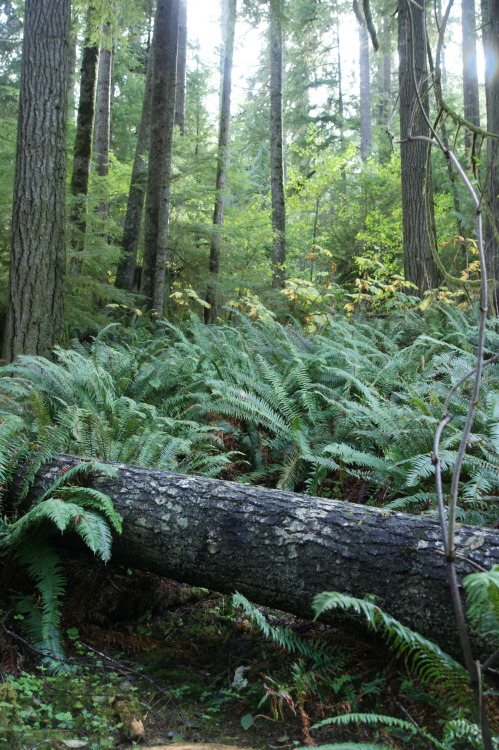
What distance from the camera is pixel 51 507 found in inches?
95.5

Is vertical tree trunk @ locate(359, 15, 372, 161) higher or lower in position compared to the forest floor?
higher

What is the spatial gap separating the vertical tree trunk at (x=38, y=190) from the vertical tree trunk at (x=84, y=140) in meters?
2.27

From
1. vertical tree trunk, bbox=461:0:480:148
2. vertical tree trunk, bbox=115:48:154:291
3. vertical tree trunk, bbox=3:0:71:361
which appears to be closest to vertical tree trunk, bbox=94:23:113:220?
vertical tree trunk, bbox=115:48:154:291

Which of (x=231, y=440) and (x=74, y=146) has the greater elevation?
(x=74, y=146)

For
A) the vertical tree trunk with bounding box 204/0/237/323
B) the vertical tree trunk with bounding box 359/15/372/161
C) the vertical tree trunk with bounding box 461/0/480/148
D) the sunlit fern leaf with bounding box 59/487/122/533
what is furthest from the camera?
the vertical tree trunk with bounding box 359/15/372/161

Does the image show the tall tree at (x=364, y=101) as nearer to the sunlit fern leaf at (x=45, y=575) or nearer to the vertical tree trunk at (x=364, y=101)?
the vertical tree trunk at (x=364, y=101)

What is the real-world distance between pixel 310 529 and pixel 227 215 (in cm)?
1314

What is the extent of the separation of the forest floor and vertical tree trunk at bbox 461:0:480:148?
16.3 m

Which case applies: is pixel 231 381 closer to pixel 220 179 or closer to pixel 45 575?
pixel 45 575

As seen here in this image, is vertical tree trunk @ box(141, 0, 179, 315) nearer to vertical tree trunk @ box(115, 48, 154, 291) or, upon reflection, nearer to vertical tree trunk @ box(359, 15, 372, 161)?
vertical tree trunk @ box(115, 48, 154, 291)

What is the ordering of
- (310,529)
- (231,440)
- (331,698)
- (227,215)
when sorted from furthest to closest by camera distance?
(227,215)
(231,440)
(310,529)
(331,698)

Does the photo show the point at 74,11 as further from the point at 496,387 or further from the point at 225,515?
the point at 225,515

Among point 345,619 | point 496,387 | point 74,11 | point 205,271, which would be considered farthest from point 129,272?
point 345,619

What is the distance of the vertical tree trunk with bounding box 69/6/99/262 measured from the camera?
8.43 m
